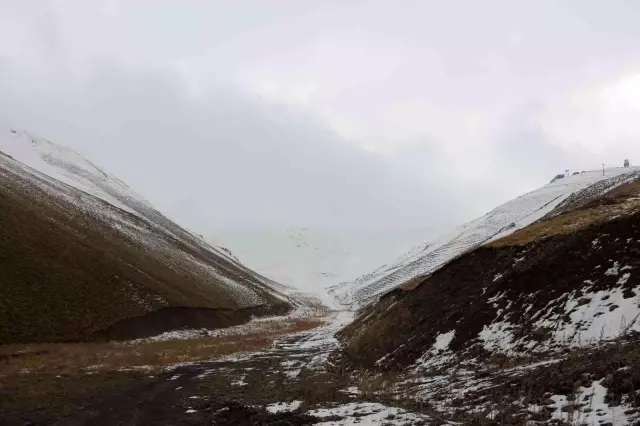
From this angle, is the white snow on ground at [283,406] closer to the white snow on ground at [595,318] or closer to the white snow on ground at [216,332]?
the white snow on ground at [595,318]

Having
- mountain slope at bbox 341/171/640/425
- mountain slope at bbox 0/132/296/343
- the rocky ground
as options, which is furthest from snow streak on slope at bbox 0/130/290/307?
mountain slope at bbox 341/171/640/425

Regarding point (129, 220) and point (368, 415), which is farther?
point (129, 220)

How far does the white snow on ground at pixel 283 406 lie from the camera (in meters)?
19.4

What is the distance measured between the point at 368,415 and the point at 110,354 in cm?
3114

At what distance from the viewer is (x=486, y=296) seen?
29.4 meters

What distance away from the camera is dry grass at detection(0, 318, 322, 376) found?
107ft

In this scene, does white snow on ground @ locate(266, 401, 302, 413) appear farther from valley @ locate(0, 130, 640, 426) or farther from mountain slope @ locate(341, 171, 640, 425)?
mountain slope @ locate(341, 171, 640, 425)

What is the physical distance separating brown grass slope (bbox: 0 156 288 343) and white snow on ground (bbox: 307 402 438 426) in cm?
3217

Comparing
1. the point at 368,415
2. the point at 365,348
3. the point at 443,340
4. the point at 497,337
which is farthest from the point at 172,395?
the point at 497,337

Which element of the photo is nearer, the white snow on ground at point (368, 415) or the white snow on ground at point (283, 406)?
the white snow on ground at point (368, 415)

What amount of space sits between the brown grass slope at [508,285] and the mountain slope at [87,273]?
2816 centimetres

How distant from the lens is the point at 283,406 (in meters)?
20.2

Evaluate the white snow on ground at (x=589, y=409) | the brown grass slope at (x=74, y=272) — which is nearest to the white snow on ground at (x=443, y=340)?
the white snow on ground at (x=589, y=409)

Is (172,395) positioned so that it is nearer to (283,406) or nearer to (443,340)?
(283,406)
